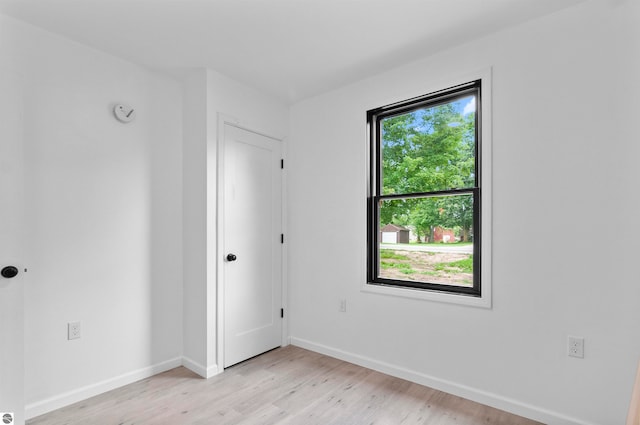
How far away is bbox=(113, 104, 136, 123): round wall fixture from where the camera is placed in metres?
2.58

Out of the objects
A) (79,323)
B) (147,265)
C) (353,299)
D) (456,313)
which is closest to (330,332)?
(353,299)

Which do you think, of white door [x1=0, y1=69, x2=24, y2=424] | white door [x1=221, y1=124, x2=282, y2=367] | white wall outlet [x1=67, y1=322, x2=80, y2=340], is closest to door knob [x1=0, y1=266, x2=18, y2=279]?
white door [x1=0, y1=69, x2=24, y2=424]

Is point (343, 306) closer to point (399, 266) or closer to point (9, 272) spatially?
point (399, 266)

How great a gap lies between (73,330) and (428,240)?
264 cm

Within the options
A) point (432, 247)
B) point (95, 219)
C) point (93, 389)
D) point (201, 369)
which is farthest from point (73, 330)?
point (432, 247)

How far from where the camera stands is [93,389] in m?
2.43

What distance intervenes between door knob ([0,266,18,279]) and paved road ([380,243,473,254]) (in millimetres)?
2508

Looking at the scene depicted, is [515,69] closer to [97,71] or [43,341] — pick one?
[97,71]

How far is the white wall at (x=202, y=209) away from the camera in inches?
110

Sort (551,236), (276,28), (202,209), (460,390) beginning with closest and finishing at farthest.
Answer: (551,236), (276,28), (460,390), (202,209)

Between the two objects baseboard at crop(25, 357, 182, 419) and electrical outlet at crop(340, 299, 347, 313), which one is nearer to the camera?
baseboard at crop(25, 357, 182, 419)

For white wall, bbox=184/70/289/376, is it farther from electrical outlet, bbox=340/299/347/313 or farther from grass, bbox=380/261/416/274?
grass, bbox=380/261/416/274

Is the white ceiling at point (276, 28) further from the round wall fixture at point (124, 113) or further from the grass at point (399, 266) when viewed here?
the grass at point (399, 266)

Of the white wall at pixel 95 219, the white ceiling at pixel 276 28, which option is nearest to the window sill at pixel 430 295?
the white wall at pixel 95 219
